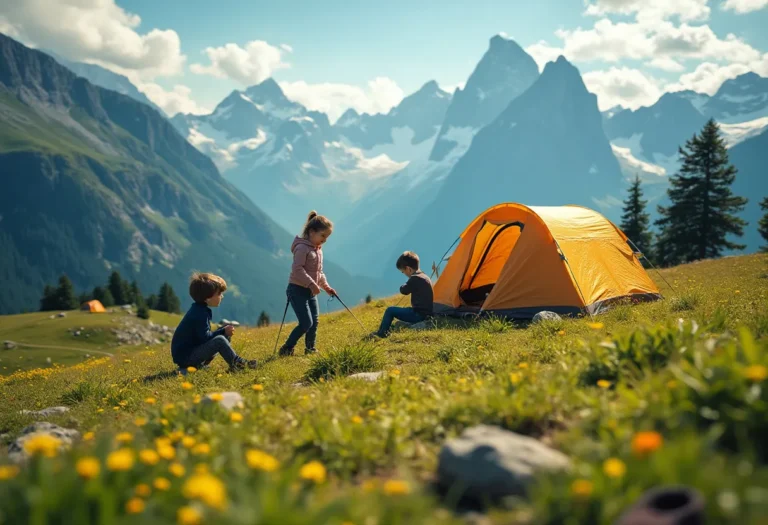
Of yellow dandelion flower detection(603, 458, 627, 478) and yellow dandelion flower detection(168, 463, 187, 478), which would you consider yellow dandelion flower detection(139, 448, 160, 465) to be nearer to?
yellow dandelion flower detection(168, 463, 187, 478)

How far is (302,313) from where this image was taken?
11500 millimetres

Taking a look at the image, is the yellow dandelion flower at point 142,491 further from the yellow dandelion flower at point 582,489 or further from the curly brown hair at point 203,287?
the curly brown hair at point 203,287

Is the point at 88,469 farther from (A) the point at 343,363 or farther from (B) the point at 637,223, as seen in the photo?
(B) the point at 637,223

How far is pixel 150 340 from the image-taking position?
6247 cm

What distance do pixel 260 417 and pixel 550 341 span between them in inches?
217

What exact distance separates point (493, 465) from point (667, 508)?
1.19 meters

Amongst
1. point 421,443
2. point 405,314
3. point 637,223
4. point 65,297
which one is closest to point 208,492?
point 421,443

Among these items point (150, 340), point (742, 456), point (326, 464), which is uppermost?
point (742, 456)

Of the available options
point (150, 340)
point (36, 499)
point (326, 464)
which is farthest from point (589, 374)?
point (150, 340)

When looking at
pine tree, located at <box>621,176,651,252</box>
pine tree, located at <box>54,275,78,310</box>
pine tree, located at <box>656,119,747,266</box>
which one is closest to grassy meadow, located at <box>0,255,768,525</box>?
pine tree, located at <box>656,119,747,266</box>

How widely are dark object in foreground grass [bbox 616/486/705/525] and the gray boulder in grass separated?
28.0 inches

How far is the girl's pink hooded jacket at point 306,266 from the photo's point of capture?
454 inches

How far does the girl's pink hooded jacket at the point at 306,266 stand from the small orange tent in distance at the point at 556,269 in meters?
5.17

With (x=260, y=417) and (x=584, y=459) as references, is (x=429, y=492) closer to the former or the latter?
(x=584, y=459)
